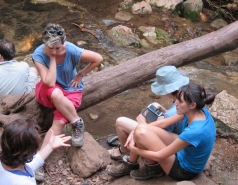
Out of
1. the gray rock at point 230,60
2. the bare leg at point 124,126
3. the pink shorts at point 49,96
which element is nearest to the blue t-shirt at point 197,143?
the bare leg at point 124,126

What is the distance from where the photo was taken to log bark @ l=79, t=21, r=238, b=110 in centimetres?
370

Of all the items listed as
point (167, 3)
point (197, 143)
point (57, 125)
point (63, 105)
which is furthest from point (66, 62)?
point (167, 3)

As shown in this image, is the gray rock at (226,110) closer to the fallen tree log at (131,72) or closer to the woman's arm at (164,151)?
the fallen tree log at (131,72)

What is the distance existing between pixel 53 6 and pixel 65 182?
19.6 feet

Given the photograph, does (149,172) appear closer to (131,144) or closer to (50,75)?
(131,144)

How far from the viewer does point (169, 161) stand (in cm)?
276

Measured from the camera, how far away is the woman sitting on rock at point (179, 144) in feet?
8.23

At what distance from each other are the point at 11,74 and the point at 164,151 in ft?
6.56

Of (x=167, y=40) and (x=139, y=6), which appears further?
(x=139, y=6)

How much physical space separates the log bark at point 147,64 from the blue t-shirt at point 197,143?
1154 millimetres

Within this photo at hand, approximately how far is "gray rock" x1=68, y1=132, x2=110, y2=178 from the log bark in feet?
1.92

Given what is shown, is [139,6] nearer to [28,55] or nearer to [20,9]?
[20,9]

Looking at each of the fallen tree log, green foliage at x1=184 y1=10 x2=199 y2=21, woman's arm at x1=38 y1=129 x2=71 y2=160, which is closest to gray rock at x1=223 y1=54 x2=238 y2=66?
green foliage at x1=184 y1=10 x2=199 y2=21

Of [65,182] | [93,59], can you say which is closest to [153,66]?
[93,59]
